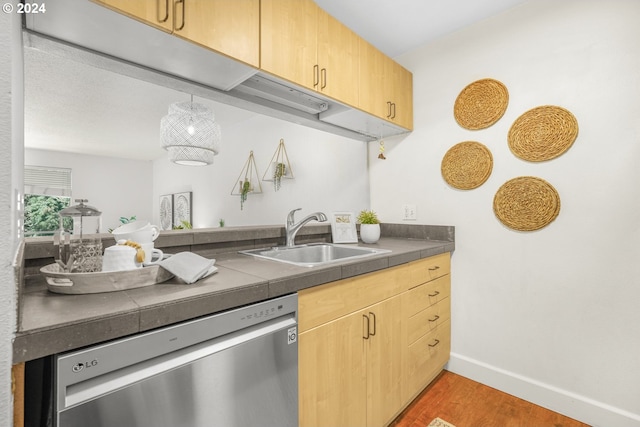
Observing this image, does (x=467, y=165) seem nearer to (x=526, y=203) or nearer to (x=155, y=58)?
(x=526, y=203)

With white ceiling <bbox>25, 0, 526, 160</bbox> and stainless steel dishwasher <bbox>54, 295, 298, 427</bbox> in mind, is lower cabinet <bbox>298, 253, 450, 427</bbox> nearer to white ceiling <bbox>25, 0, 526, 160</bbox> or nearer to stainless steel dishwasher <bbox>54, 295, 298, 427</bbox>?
stainless steel dishwasher <bbox>54, 295, 298, 427</bbox>

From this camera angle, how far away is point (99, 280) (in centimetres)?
76

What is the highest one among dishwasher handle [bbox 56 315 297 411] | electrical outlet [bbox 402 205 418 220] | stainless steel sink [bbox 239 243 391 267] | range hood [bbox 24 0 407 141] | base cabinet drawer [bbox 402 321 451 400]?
range hood [bbox 24 0 407 141]

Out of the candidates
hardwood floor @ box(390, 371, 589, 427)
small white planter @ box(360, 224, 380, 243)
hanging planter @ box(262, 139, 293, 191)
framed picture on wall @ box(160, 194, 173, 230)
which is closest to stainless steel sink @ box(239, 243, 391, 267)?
small white planter @ box(360, 224, 380, 243)

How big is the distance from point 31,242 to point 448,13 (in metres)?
2.38

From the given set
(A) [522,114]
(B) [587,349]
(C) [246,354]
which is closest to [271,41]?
(C) [246,354]

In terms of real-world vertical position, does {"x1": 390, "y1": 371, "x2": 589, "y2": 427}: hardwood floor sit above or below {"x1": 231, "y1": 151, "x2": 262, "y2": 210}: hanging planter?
below

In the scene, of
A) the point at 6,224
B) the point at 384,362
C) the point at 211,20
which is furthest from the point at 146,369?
the point at 211,20

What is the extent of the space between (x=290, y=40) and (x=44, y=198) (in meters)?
1.64

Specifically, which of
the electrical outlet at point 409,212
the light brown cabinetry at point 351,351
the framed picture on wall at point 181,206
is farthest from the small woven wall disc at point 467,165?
the framed picture on wall at point 181,206

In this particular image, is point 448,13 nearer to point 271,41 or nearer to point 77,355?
point 271,41

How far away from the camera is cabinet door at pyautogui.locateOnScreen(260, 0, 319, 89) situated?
1.27 metres

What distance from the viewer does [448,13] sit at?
1.83 meters

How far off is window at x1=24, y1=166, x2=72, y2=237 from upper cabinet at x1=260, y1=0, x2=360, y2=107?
3.91 ft
